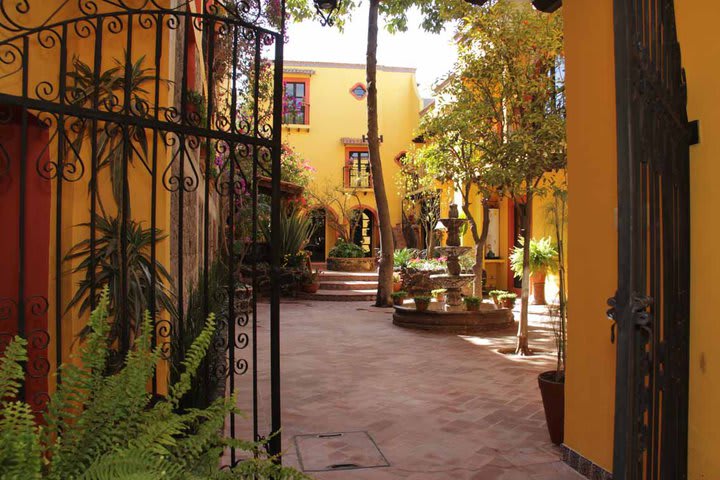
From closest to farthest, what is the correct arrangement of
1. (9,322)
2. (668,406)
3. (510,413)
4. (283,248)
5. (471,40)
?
1. (668,406)
2. (9,322)
3. (510,413)
4. (471,40)
5. (283,248)

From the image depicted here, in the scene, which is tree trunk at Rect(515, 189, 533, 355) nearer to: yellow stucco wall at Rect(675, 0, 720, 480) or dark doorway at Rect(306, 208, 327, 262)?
yellow stucco wall at Rect(675, 0, 720, 480)

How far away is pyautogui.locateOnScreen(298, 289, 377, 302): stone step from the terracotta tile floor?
5.48 metres

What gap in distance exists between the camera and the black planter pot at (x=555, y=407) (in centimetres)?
409

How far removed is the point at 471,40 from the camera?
8.11m

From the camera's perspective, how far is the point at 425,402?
17.4 feet

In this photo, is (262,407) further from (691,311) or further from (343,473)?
(691,311)

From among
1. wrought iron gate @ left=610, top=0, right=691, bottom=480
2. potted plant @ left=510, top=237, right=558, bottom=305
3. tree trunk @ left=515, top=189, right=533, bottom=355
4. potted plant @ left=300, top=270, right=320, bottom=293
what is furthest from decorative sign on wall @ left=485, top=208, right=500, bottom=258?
wrought iron gate @ left=610, top=0, right=691, bottom=480

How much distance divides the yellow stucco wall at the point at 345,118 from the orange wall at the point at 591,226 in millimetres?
20077

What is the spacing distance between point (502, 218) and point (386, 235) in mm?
4949

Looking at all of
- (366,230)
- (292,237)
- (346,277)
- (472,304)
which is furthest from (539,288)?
(366,230)

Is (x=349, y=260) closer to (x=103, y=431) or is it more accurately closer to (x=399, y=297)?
(x=399, y=297)

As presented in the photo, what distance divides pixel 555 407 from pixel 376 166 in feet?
31.3

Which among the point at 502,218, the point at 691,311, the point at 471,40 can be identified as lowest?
the point at 691,311

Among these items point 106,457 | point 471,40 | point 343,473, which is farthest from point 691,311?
point 471,40
